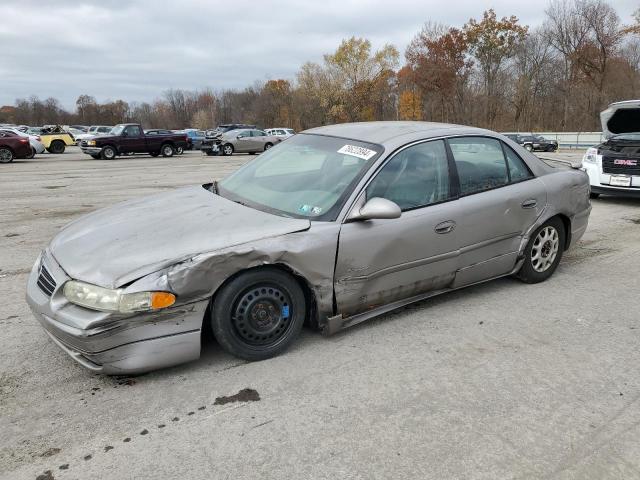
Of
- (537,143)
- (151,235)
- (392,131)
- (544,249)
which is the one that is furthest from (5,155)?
(537,143)

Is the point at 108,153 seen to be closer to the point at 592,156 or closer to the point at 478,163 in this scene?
the point at 592,156

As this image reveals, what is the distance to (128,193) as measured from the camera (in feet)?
37.4

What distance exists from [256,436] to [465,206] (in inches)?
94.8

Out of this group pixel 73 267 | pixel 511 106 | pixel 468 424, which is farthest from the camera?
pixel 511 106

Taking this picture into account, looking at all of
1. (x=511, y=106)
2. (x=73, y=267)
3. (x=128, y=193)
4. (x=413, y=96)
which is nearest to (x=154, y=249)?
(x=73, y=267)

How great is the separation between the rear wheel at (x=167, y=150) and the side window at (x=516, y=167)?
974 inches

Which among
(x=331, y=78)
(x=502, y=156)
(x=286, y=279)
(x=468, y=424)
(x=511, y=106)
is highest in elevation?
(x=331, y=78)

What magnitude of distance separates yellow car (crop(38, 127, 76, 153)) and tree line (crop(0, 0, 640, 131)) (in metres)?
36.9

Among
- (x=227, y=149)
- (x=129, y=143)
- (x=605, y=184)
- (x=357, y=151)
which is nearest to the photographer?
(x=357, y=151)

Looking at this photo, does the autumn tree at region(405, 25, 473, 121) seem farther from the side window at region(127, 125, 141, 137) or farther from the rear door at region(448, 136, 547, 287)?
the rear door at region(448, 136, 547, 287)

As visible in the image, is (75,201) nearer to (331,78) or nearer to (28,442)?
(28,442)

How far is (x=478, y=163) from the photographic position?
4.23 meters

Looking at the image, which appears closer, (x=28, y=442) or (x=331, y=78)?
(x=28, y=442)

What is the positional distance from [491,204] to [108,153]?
2413 cm
